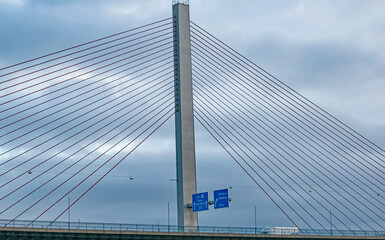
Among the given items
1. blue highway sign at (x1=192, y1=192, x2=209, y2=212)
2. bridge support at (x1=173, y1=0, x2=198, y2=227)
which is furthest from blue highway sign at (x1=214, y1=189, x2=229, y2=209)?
bridge support at (x1=173, y1=0, x2=198, y2=227)

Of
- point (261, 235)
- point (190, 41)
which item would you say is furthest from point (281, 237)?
point (190, 41)

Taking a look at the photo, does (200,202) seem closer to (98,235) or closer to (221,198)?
(221,198)

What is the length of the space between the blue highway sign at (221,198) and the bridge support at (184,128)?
560cm

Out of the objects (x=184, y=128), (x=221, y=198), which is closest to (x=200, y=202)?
(x=221, y=198)

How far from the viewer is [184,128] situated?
80.7 meters

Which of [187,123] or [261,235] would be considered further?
[261,235]

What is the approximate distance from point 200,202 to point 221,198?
6.62m

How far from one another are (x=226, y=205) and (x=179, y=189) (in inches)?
335

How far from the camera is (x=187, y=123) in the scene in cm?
8100

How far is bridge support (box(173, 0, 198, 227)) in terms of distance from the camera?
80188 mm

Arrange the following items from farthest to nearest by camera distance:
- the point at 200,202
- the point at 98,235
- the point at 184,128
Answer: the point at 200,202 → the point at 184,128 → the point at 98,235

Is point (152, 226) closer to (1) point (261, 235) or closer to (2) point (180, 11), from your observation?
(1) point (261, 235)

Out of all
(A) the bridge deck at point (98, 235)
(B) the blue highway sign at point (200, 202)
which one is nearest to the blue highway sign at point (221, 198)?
(A) the bridge deck at point (98, 235)

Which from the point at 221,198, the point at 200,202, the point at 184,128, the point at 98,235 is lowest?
the point at 98,235
